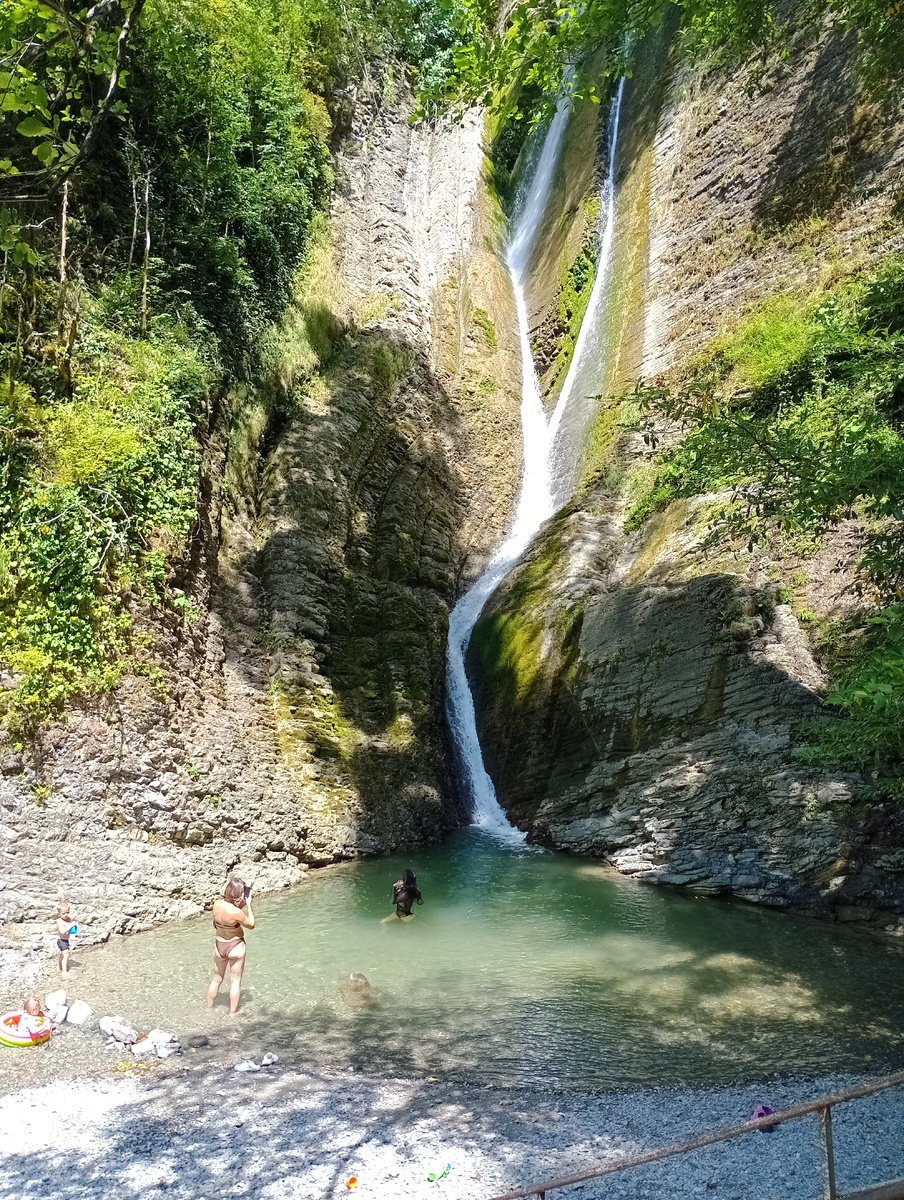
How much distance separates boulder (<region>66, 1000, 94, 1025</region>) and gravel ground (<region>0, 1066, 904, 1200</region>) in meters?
0.94

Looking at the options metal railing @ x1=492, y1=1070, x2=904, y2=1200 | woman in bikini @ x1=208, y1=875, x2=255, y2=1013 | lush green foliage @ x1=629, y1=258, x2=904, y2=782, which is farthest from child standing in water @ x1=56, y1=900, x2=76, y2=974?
lush green foliage @ x1=629, y1=258, x2=904, y2=782

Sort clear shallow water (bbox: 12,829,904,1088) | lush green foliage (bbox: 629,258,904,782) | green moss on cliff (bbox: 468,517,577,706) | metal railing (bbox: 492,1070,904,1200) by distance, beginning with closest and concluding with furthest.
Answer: metal railing (bbox: 492,1070,904,1200) < lush green foliage (bbox: 629,258,904,782) < clear shallow water (bbox: 12,829,904,1088) < green moss on cliff (bbox: 468,517,577,706)

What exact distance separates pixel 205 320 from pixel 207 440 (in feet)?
6.91

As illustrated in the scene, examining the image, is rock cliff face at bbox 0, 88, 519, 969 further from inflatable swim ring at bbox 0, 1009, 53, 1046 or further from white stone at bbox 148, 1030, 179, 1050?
white stone at bbox 148, 1030, 179, 1050

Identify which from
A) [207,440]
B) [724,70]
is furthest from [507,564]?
[724,70]

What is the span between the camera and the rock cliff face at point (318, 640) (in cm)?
919

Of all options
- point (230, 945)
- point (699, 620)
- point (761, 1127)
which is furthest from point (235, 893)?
point (699, 620)

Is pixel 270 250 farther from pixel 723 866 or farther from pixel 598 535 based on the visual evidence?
pixel 723 866

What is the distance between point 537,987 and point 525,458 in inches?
598

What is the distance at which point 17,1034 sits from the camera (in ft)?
20.5

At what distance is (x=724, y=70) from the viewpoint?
66.9 feet

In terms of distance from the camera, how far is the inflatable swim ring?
6.23 m

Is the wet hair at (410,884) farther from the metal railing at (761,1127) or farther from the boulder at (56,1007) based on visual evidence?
the metal railing at (761,1127)

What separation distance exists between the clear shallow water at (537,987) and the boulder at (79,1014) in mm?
167
